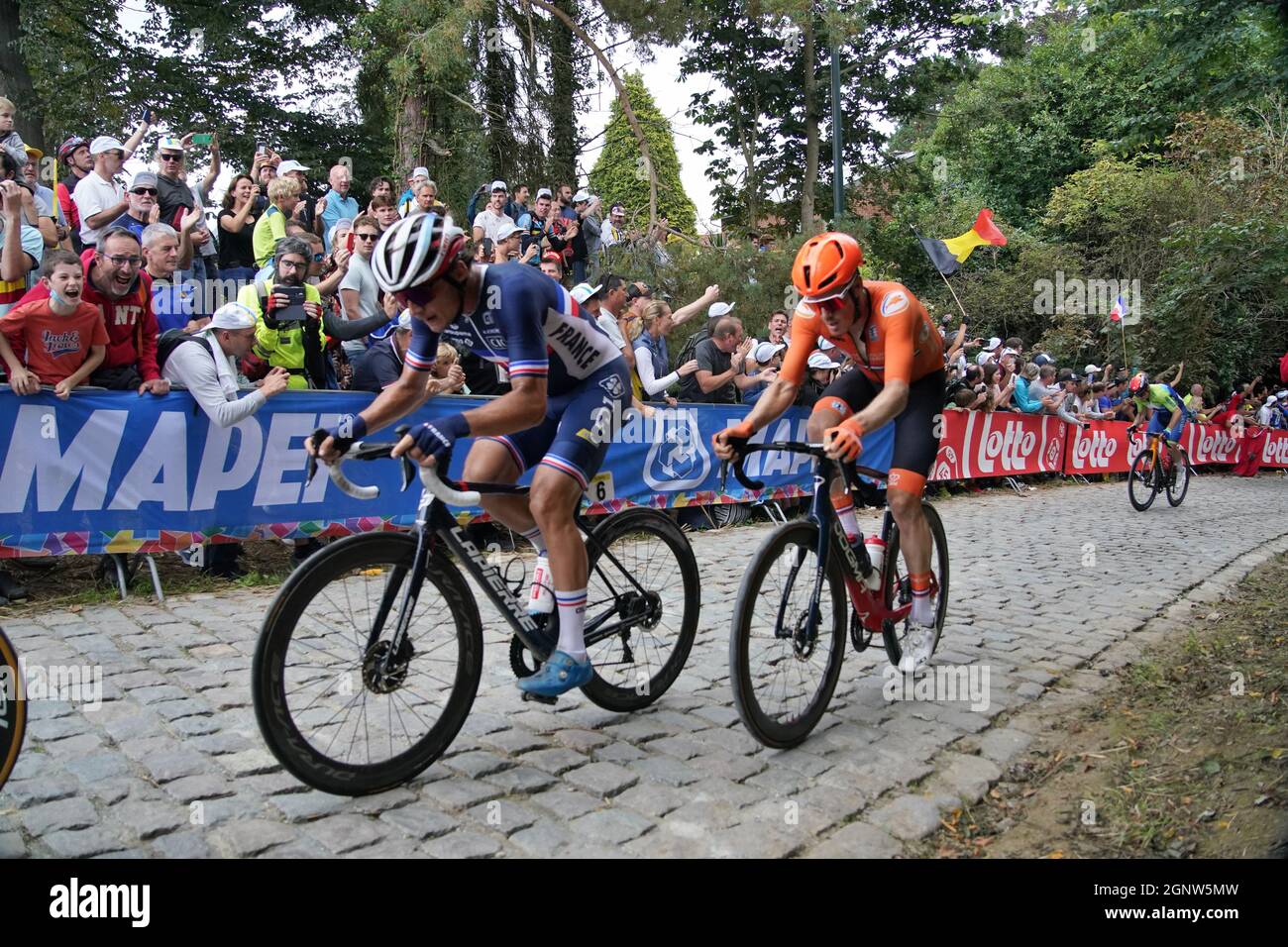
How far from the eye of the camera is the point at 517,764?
384 centimetres

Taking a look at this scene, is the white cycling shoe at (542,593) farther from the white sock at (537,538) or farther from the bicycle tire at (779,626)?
the bicycle tire at (779,626)

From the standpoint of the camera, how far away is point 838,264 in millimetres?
4395

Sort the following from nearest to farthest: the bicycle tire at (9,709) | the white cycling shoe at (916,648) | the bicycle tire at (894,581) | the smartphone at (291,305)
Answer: the bicycle tire at (9,709), the bicycle tire at (894,581), the white cycling shoe at (916,648), the smartphone at (291,305)

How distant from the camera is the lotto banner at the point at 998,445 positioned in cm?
1438

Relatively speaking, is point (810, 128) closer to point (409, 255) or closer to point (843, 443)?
point (843, 443)

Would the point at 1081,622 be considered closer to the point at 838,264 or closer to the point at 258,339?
the point at 838,264

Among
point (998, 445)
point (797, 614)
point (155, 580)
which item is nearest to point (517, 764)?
point (797, 614)

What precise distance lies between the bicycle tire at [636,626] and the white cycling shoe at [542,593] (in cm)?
17

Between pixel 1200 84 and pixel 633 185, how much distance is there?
24560 mm

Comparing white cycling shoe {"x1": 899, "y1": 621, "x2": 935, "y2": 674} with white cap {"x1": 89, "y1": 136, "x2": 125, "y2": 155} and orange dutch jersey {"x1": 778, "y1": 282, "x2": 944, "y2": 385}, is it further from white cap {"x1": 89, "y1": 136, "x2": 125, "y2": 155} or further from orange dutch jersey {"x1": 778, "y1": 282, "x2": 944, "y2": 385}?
white cap {"x1": 89, "y1": 136, "x2": 125, "y2": 155}

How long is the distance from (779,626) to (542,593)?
41.7 inches

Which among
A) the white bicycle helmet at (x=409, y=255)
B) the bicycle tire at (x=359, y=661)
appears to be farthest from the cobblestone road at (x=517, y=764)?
the white bicycle helmet at (x=409, y=255)

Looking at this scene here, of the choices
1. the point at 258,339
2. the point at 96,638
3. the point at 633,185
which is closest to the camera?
the point at 96,638
